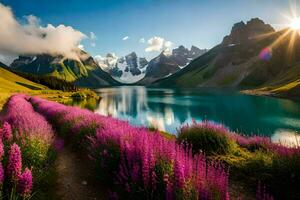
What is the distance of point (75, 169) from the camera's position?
452 inches

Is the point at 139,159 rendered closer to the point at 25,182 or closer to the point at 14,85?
the point at 25,182

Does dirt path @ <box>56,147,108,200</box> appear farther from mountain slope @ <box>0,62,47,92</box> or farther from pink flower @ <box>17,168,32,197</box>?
mountain slope @ <box>0,62,47,92</box>

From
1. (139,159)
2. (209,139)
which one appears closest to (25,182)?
(139,159)

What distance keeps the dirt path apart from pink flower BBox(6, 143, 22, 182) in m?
2.60

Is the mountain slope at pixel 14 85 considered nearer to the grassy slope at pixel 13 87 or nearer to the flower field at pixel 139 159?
the grassy slope at pixel 13 87

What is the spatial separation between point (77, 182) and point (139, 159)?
4.16m

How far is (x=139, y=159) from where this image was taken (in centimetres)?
679

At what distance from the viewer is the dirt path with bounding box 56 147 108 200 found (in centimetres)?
852

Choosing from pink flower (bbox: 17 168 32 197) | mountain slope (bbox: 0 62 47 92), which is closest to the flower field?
pink flower (bbox: 17 168 32 197)

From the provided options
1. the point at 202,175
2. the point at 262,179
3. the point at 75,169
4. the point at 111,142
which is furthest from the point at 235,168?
the point at 75,169

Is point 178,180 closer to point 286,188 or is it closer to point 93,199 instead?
point 93,199

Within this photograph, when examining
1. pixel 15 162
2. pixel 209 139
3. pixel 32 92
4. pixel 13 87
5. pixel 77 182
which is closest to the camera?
pixel 15 162

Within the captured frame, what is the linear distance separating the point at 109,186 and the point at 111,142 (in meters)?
1.48

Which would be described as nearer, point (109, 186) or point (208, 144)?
point (109, 186)
